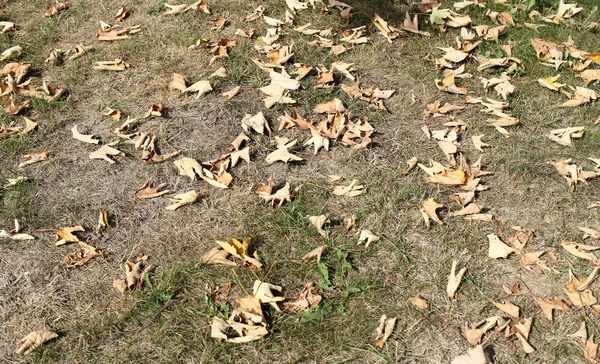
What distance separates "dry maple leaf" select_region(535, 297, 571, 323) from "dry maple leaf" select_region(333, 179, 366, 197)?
100 cm

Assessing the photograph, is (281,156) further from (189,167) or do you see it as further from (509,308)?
(509,308)

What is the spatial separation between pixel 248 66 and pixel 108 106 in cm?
90

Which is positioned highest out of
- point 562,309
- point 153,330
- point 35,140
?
point 35,140

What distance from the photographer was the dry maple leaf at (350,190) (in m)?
3.36

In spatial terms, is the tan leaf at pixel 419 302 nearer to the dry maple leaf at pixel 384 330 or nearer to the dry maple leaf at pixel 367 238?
the dry maple leaf at pixel 384 330

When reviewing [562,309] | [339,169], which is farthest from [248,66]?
[562,309]

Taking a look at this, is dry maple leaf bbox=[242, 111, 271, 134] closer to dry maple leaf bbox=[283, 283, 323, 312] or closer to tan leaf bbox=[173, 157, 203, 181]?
tan leaf bbox=[173, 157, 203, 181]

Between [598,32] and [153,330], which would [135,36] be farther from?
[598,32]

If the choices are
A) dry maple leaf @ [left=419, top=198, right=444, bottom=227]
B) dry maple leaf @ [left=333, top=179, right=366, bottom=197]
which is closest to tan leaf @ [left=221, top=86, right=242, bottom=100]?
dry maple leaf @ [left=333, top=179, right=366, bottom=197]

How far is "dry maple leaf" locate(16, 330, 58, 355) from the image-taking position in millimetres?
2672

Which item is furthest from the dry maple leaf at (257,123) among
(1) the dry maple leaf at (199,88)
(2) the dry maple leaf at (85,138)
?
(2) the dry maple leaf at (85,138)

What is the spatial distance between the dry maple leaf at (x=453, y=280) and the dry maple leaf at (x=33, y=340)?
1.69 meters

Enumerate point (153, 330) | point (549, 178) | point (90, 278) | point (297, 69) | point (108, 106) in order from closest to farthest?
1. point (153, 330)
2. point (90, 278)
3. point (549, 178)
4. point (108, 106)
5. point (297, 69)

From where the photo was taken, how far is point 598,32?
461 centimetres
